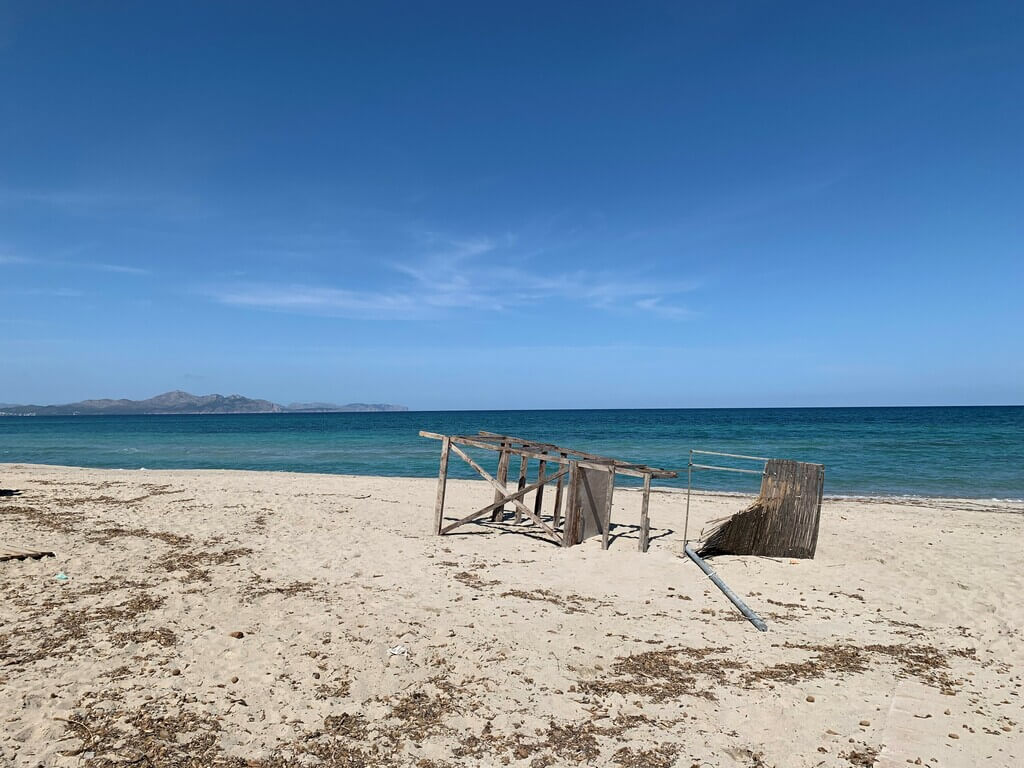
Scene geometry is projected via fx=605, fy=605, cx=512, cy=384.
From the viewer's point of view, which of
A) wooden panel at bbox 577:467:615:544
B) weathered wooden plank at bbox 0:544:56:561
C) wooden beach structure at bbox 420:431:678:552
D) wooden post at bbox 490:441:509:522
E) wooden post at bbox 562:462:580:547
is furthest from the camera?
wooden post at bbox 490:441:509:522

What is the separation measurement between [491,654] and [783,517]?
22.2 feet

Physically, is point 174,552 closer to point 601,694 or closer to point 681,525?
point 601,694

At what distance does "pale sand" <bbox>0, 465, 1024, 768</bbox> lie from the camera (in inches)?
177

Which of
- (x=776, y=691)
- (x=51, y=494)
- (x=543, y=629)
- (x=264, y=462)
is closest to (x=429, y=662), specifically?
(x=543, y=629)

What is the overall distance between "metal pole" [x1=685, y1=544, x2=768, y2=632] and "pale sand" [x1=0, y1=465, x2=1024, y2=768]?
6.0 inches

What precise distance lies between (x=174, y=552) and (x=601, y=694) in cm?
795

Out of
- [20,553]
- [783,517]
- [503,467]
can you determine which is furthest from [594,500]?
[20,553]

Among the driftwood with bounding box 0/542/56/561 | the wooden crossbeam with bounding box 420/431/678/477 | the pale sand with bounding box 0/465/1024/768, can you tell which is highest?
the wooden crossbeam with bounding box 420/431/678/477

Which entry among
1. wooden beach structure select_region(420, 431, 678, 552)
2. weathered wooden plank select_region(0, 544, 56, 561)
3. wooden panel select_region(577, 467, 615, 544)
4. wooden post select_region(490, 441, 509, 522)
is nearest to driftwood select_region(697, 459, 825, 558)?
wooden beach structure select_region(420, 431, 678, 552)

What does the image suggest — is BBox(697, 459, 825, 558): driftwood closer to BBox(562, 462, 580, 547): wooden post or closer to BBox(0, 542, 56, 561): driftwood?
BBox(562, 462, 580, 547): wooden post

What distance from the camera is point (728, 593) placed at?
26.9ft

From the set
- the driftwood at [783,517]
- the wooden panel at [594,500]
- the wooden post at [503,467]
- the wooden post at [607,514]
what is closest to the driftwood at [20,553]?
the wooden post at [503,467]

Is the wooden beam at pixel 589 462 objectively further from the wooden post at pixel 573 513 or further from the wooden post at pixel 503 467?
the wooden post at pixel 573 513

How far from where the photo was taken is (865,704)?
17.1 feet
